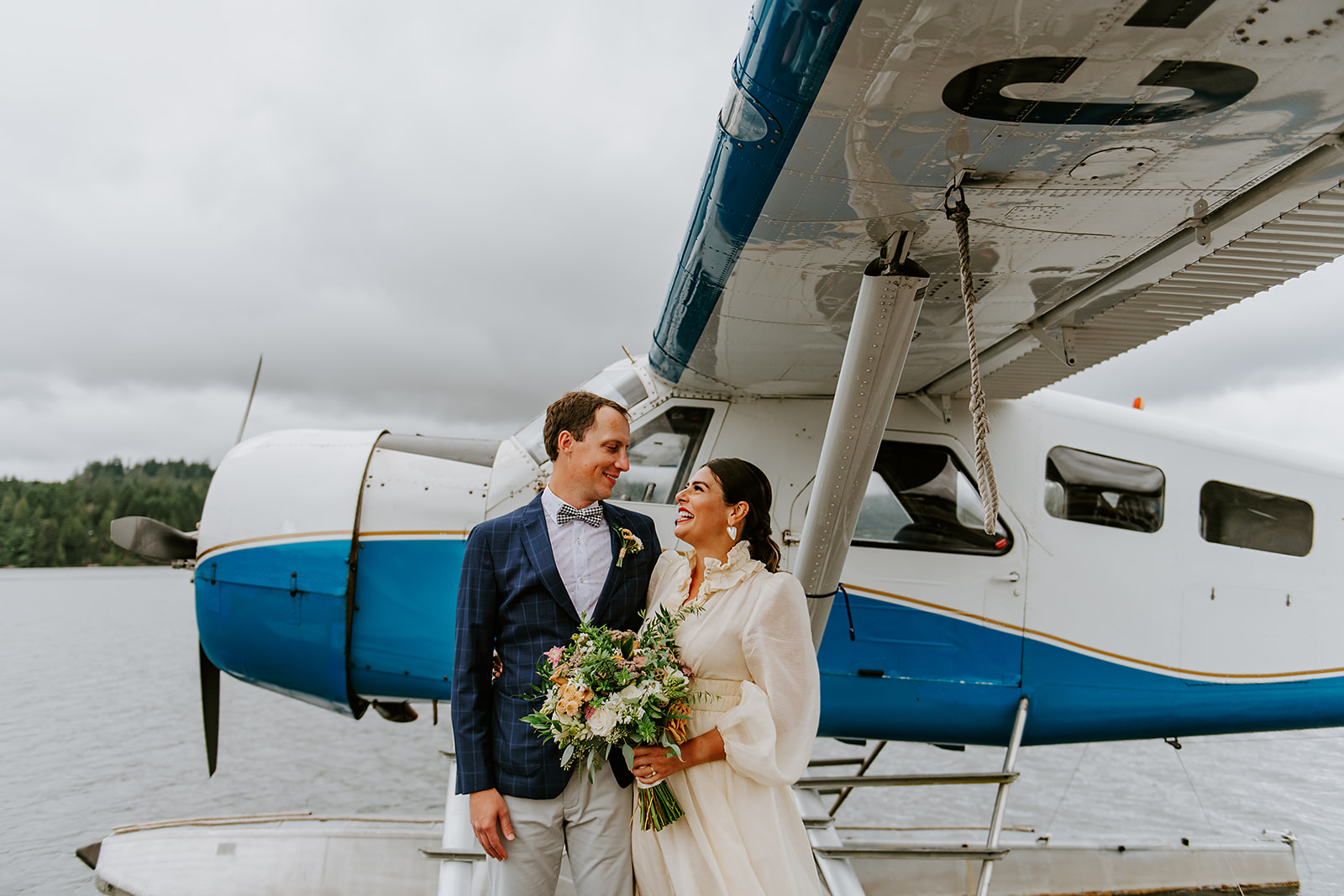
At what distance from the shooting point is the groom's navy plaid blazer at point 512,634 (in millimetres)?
1967

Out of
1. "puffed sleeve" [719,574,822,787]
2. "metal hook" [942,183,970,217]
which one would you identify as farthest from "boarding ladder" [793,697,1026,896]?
"metal hook" [942,183,970,217]

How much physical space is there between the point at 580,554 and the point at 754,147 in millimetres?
1201

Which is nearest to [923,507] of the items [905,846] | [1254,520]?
[905,846]

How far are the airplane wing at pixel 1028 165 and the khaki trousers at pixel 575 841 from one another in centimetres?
174

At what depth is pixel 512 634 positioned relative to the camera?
2.05 metres

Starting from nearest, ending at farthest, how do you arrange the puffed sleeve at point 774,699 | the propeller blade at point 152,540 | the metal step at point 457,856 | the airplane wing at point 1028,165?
the airplane wing at point 1028,165 < the puffed sleeve at point 774,699 < the metal step at point 457,856 < the propeller blade at point 152,540

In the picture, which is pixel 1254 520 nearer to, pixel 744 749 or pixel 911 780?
pixel 911 780

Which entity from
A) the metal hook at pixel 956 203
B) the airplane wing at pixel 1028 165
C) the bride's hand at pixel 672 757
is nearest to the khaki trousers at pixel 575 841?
the bride's hand at pixel 672 757

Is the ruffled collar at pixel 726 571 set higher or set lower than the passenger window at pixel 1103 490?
lower

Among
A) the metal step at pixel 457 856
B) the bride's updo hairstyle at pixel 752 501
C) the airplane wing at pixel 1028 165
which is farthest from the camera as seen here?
the metal step at pixel 457 856

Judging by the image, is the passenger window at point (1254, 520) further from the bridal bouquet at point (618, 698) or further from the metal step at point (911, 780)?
the bridal bouquet at point (618, 698)

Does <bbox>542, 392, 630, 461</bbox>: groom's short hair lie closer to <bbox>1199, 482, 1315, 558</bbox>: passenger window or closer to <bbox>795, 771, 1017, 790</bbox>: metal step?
<bbox>795, 771, 1017, 790</bbox>: metal step

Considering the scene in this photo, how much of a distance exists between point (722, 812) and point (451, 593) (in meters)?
2.42

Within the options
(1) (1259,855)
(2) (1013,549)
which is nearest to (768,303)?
(2) (1013,549)
